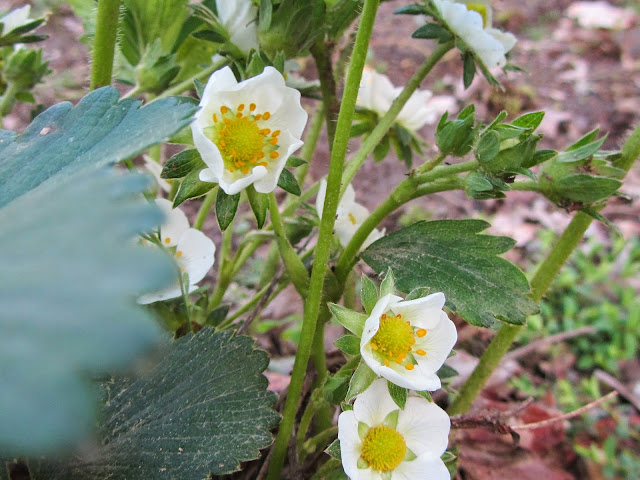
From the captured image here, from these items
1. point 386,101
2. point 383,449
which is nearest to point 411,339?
point 383,449

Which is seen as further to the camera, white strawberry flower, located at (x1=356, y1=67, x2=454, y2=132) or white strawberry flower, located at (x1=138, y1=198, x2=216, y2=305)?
white strawberry flower, located at (x1=356, y1=67, x2=454, y2=132)

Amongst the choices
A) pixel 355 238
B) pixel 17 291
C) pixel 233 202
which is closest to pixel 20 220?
pixel 17 291

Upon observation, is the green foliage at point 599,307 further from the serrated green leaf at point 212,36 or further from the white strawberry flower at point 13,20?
the white strawberry flower at point 13,20

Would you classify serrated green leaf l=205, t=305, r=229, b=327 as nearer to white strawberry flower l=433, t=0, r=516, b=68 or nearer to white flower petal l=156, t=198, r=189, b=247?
white flower petal l=156, t=198, r=189, b=247

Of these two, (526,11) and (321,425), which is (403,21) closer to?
(526,11)

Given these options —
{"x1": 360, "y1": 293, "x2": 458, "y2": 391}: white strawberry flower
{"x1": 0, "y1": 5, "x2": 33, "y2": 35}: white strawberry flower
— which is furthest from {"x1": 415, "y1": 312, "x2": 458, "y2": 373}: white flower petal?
{"x1": 0, "y1": 5, "x2": 33, "y2": 35}: white strawberry flower

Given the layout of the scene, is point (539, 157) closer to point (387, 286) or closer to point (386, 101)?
point (387, 286)

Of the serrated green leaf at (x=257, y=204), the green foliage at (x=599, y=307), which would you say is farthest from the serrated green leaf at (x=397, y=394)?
the green foliage at (x=599, y=307)
